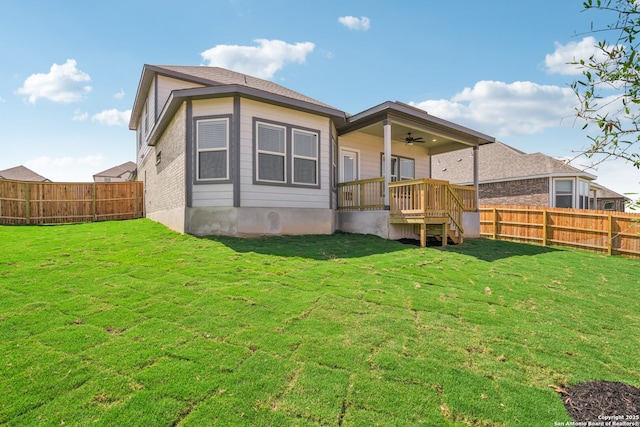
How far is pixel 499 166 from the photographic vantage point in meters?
19.0

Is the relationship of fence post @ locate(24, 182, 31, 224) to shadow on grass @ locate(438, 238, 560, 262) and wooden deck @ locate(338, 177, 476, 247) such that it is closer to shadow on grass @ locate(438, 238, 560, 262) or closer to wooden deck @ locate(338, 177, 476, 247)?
wooden deck @ locate(338, 177, 476, 247)

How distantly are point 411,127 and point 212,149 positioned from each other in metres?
6.26

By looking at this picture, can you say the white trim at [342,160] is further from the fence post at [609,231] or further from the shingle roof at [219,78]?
the fence post at [609,231]

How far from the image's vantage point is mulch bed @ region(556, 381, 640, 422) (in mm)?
2154

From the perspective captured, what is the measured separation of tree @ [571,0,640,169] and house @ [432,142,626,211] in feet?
43.6

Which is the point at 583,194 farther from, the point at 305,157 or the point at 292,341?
the point at 292,341

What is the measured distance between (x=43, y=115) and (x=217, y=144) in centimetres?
826

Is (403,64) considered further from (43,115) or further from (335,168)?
(43,115)

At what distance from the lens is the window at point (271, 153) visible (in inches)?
335

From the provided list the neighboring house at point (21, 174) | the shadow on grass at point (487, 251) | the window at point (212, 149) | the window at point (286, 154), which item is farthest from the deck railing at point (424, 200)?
the neighboring house at point (21, 174)

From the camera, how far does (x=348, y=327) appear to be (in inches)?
128

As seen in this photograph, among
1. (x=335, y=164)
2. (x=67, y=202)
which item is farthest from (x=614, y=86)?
(x=67, y=202)

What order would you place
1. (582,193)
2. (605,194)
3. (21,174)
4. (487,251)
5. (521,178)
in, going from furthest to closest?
(21,174), (605,194), (521,178), (582,193), (487,251)

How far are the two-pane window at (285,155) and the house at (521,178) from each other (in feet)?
28.9
